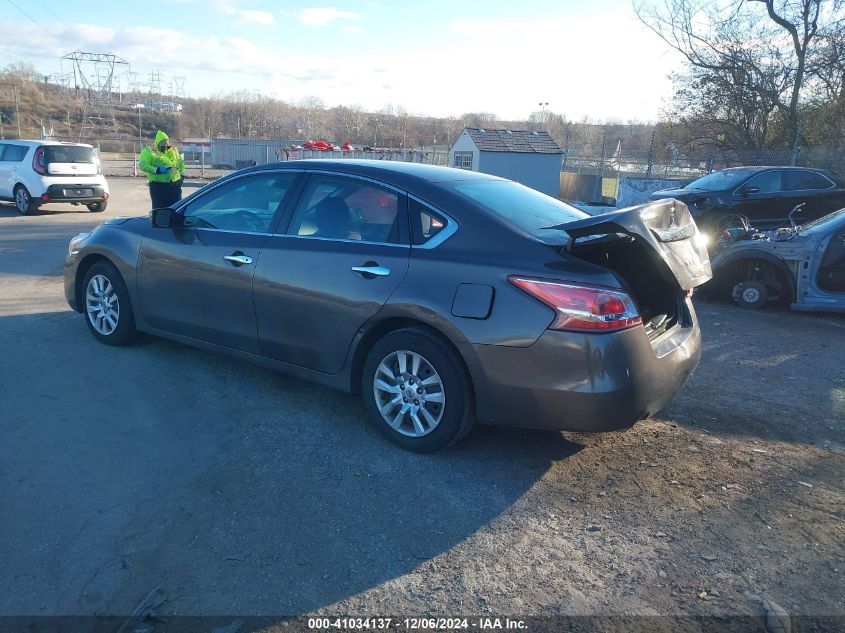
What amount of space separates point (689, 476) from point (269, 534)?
2.35 meters

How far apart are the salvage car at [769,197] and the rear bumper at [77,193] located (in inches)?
511

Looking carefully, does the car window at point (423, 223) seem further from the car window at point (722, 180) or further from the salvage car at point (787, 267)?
the car window at point (722, 180)

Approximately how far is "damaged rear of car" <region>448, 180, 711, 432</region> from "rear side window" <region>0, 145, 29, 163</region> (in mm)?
15347

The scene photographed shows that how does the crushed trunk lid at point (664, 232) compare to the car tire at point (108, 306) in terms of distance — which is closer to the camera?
the crushed trunk lid at point (664, 232)

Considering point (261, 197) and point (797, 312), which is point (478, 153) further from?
point (261, 197)

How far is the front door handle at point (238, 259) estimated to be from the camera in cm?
456

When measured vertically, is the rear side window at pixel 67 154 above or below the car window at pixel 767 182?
below

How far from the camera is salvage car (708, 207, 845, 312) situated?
289 inches

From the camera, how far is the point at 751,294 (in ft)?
26.6

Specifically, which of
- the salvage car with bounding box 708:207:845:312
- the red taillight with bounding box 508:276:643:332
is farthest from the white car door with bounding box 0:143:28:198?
the red taillight with bounding box 508:276:643:332

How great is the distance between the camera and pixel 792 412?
482 cm

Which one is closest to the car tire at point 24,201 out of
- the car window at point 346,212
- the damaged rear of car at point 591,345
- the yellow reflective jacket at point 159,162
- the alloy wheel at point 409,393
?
the yellow reflective jacket at point 159,162

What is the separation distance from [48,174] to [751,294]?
14474 millimetres

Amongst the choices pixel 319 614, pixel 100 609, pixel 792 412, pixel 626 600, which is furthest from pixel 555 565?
pixel 792 412
